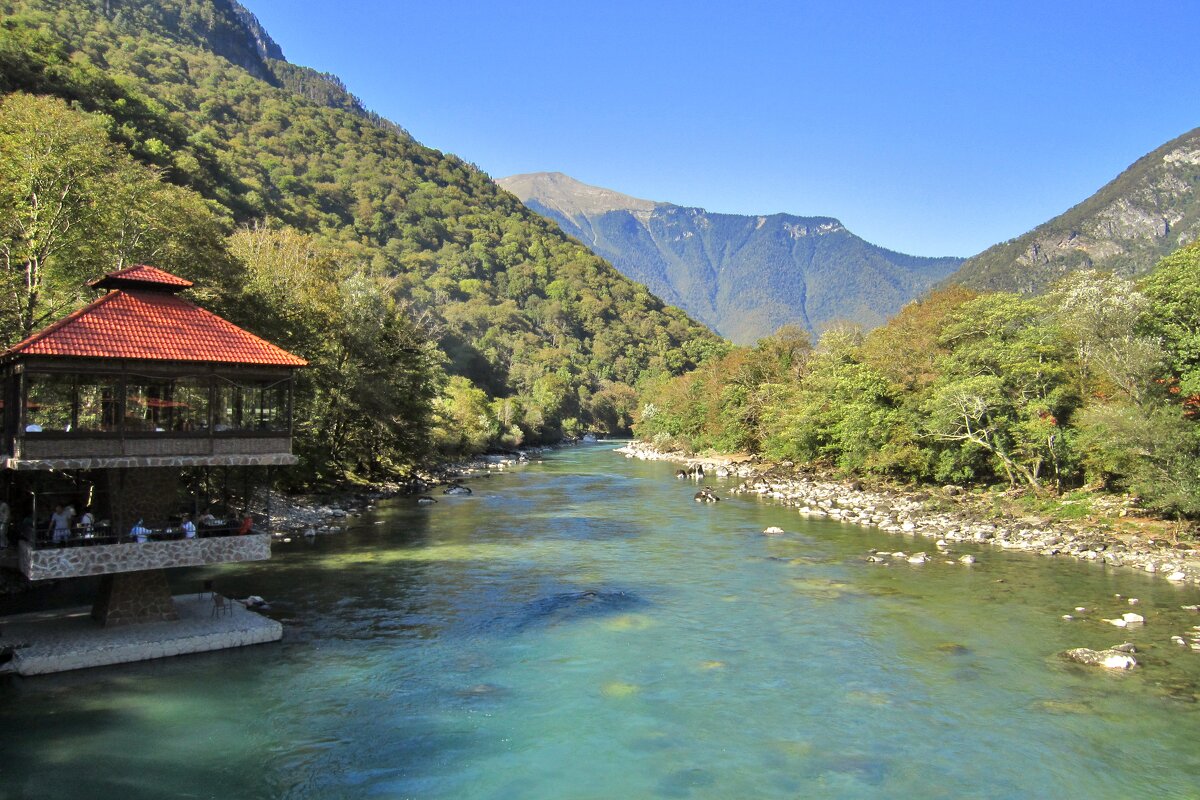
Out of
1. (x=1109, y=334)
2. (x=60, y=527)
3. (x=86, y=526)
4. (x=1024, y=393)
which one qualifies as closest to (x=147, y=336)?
(x=86, y=526)

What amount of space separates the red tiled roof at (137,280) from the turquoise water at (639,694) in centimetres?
865

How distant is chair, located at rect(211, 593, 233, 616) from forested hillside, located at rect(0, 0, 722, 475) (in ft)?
31.6

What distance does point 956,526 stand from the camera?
34.3 metres

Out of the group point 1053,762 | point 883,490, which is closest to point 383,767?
point 1053,762

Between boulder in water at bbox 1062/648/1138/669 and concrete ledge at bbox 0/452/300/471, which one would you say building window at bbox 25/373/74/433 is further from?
boulder in water at bbox 1062/648/1138/669

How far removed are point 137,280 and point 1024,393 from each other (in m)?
38.1

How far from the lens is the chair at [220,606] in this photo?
18.5 meters

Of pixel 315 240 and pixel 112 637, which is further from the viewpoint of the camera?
pixel 315 240

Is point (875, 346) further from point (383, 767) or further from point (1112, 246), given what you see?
point (1112, 246)

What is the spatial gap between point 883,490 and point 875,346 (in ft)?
32.6

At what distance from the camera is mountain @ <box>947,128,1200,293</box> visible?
438 feet

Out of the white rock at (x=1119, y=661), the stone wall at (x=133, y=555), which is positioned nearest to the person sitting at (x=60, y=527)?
the stone wall at (x=133, y=555)

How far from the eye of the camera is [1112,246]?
464ft

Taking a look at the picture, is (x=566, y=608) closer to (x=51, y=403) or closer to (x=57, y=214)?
(x=51, y=403)
